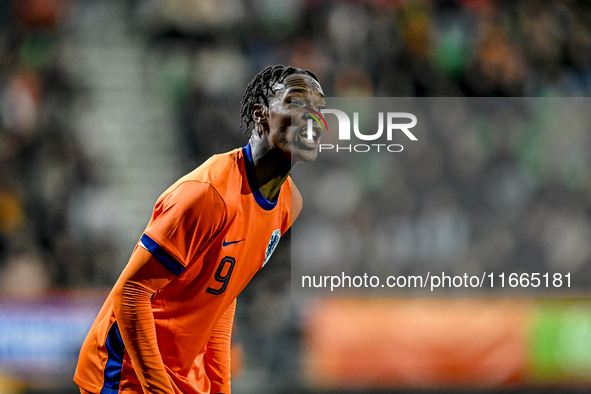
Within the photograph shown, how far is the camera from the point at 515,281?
6023mm

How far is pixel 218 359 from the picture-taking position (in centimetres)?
282

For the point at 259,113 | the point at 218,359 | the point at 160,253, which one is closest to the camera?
the point at 160,253

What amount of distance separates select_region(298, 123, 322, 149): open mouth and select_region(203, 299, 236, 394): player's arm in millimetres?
813

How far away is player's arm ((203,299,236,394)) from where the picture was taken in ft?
9.21

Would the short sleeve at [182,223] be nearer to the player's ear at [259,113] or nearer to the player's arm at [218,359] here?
A: the player's ear at [259,113]

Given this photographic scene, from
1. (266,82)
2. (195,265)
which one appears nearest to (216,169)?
(195,265)

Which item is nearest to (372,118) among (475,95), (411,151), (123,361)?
(411,151)

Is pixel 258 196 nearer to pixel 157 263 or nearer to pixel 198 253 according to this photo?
pixel 198 253

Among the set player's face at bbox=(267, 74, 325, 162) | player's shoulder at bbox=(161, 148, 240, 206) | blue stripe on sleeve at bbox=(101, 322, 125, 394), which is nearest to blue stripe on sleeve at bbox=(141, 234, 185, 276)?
player's shoulder at bbox=(161, 148, 240, 206)

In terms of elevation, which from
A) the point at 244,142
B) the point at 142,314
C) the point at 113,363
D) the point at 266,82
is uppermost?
the point at 244,142

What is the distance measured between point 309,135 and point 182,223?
57 centimetres

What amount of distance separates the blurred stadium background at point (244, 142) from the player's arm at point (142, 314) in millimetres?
3116

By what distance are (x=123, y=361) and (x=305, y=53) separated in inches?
207

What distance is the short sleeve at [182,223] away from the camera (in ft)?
7.13
